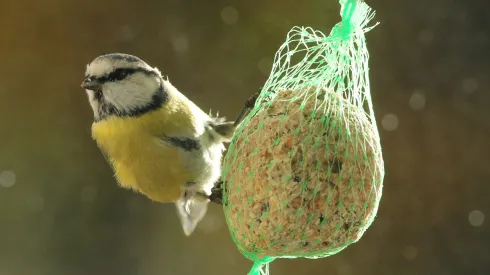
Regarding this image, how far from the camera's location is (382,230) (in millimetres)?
2441

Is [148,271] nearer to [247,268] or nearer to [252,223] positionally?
[247,268]

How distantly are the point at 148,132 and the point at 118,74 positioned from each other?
5.1 inches

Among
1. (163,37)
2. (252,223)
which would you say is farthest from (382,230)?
(252,223)

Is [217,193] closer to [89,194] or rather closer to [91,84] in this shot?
[91,84]

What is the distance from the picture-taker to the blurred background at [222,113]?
243cm

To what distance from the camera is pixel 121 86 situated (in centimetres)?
127
